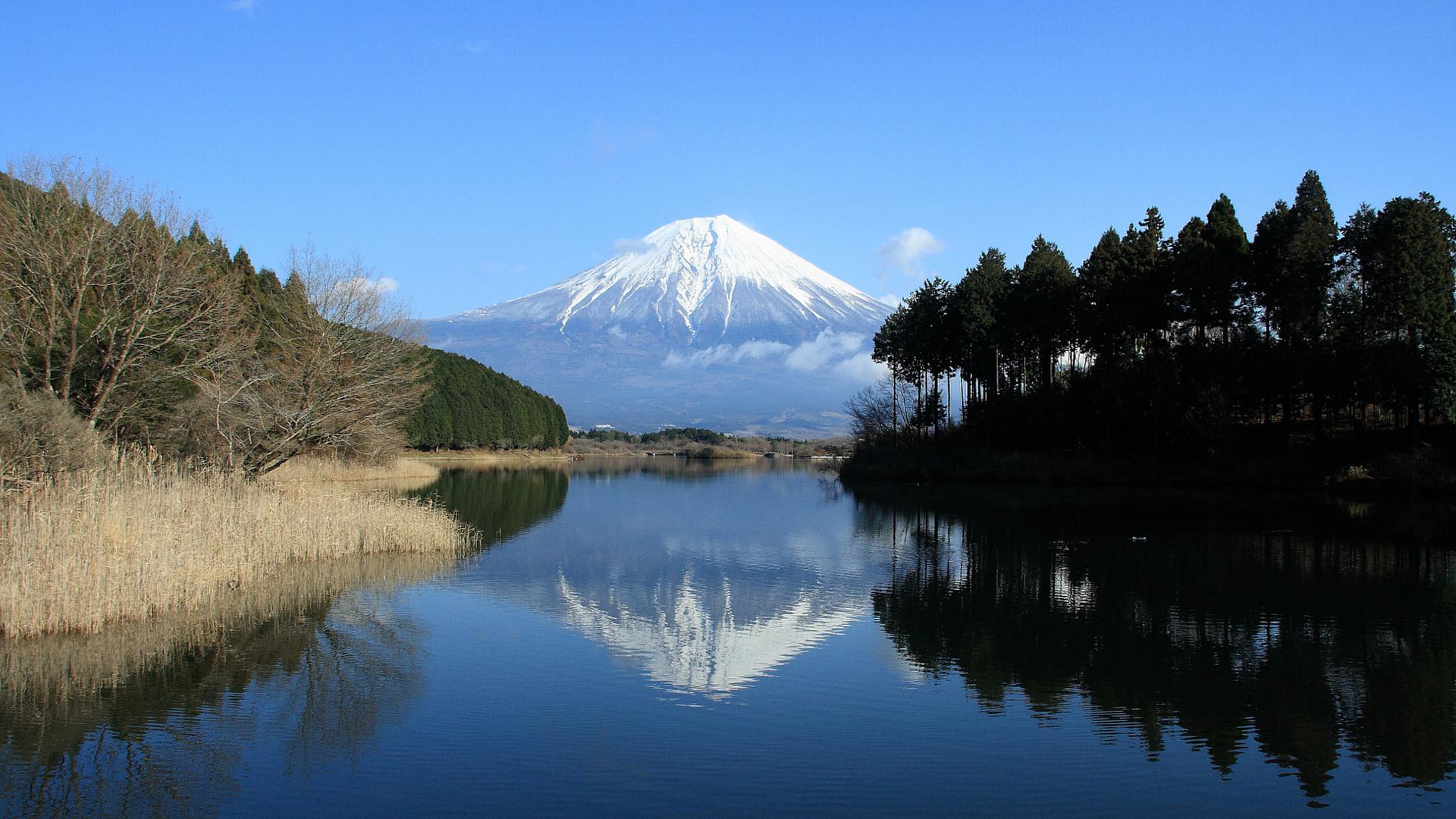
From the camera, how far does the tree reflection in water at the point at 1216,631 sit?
8.30 meters

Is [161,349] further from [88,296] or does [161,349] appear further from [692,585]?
[692,585]

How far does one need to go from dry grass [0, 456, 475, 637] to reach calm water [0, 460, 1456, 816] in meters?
0.48

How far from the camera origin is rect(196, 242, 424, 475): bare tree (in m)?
20.6

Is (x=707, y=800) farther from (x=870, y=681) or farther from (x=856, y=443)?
(x=856, y=443)

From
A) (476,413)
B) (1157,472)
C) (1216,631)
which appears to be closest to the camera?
(1216,631)

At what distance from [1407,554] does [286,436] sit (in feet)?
69.1

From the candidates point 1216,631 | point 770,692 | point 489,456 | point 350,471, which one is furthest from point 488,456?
point 770,692

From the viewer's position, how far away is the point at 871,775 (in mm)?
7180

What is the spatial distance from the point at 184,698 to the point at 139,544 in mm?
3602

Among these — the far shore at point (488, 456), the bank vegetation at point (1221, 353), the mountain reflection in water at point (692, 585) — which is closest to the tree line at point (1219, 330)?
the bank vegetation at point (1221, 353)

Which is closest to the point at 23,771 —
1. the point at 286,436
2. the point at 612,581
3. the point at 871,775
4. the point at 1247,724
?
the point at 871,775

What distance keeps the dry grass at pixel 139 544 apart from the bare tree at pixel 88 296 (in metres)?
2.63

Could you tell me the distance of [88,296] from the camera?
18453 millimetres

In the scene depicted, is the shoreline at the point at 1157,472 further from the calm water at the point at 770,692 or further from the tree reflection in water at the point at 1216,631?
the calm water at the point at 770,692
